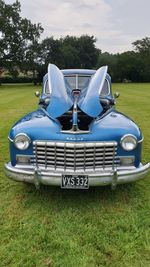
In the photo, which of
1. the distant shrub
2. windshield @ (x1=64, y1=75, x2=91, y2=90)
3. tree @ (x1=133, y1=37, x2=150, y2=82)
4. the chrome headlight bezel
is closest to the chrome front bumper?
the chrome headlight bezel

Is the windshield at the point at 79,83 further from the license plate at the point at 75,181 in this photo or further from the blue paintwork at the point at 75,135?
the license plate at the point at 75,181

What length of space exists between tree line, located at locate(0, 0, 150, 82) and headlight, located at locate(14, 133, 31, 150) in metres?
40.9

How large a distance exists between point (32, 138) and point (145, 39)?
69.5 metres

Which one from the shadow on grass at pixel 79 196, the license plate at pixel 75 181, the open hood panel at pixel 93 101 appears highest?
the open hood panel at pixel 93 101

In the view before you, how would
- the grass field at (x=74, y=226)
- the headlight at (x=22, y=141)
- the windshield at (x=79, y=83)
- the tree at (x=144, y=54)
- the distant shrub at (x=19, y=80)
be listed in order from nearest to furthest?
the grass field at (x=74, y=226)
the headlight at (x=22, y=141)
the windshield at (x=79, y=83)
the distant shrub at (x=19, y=80)
the tree at (x=144, y=54)

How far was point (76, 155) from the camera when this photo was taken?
3793mm

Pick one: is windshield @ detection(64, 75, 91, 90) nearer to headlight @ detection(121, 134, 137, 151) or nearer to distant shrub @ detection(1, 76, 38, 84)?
headlight @ detection(121, 134, 137, 151)

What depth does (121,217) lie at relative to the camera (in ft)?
12.6

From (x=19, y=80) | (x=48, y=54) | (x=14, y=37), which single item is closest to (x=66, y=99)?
(x=14, y=37)

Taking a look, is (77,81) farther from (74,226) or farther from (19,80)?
(19,80)

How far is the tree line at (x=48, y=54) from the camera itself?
141ft

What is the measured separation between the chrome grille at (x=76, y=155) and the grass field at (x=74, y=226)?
636 millimetres

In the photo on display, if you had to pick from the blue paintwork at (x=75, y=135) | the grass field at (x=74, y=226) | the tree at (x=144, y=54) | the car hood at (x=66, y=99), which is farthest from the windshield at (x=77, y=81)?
the tree at (x=144, y=54)

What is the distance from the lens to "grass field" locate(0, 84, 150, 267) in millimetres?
3057
